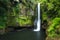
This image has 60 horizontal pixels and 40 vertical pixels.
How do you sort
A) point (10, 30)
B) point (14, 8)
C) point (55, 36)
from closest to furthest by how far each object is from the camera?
point (55, 36) < point (10, 30) < point (14, 8)

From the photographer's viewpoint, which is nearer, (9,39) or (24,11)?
(9,39)

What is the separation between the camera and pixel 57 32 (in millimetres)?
21750

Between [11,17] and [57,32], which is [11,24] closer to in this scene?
[11,17]

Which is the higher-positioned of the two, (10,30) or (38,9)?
(38,9)

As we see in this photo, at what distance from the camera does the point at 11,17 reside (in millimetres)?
40094

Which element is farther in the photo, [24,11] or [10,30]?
[24,11]

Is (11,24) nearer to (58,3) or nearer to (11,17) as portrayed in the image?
(11,17)

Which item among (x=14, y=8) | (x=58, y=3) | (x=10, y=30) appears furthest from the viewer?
(x=14, y=8)

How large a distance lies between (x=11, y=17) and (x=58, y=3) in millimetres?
15133

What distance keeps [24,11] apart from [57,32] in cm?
2299

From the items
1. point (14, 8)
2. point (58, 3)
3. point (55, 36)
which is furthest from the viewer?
point (14, 8)

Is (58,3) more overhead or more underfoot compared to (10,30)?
more overhead

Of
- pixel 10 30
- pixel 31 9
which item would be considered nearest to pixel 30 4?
pixel 31 9

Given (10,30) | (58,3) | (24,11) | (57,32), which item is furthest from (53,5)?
(24,11)
